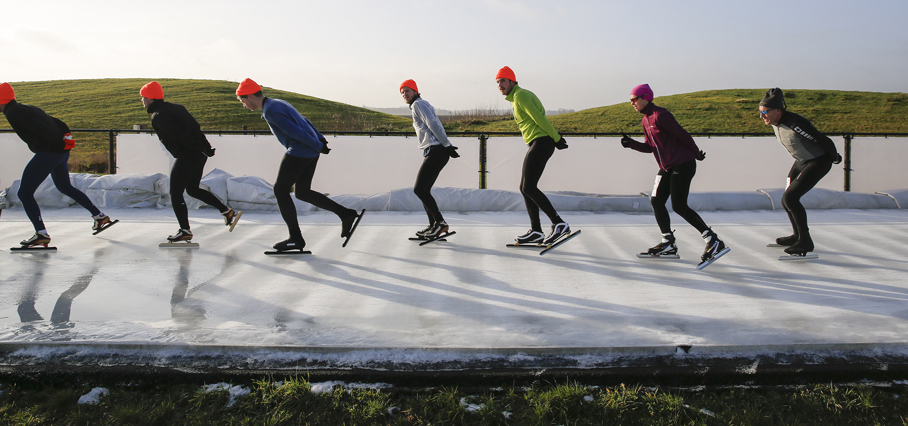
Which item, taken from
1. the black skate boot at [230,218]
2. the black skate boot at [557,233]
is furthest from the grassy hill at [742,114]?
the black skate boot at [557,233]

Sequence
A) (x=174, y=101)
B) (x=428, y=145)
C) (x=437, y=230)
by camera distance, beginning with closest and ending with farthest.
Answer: (x=428, y=145) < (x=437, y=230) < (x=174, y=101)

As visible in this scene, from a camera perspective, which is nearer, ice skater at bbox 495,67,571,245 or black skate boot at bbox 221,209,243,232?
ice skater at bbox 495,67,571,245

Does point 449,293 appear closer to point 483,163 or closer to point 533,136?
point 533,136

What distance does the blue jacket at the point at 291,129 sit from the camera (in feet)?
15.7

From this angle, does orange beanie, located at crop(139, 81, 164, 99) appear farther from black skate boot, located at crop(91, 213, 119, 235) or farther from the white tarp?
the white tarp

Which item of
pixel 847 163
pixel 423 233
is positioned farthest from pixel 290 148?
pixel 847 163

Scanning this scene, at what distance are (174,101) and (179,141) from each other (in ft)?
157

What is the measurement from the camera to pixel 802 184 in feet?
15.7

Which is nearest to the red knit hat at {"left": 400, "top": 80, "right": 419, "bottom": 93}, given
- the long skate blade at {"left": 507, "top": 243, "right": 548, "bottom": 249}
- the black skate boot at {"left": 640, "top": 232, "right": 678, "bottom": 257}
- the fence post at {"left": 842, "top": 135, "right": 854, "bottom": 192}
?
the long skate blade at {"left": 507, "top": 243, "right": 548, "bottom": 249}

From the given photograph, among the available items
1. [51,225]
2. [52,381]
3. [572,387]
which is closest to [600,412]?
[572,387]

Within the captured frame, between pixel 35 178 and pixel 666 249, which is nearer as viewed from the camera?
pixel 666 249

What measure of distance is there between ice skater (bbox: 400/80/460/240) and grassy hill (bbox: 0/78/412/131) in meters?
35.0

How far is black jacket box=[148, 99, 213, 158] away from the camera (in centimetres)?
514

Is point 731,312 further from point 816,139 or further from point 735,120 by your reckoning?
point 735,120
